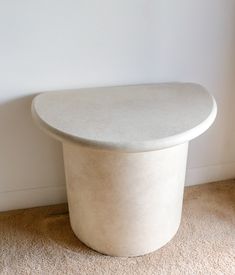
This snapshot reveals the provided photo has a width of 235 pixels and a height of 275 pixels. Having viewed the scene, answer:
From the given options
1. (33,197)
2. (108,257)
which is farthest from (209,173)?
(33,197)

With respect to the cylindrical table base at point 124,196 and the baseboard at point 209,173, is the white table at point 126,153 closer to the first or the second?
the cylindrical table base at point 124,196

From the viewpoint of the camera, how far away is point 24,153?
5.48ft

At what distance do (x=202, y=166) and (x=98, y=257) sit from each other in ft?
2.23

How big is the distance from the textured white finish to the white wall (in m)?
0.09

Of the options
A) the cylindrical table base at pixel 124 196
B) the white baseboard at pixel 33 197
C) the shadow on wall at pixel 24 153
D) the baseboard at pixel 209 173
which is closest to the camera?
the cylindrical table base at pixel 124 196

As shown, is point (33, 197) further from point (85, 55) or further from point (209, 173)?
point (209, 173)

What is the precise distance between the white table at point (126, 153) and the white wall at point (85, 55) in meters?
0.09

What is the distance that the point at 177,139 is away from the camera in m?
1.21

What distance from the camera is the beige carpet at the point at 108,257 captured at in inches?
57.4

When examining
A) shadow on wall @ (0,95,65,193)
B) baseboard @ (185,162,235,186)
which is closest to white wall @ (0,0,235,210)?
shadow on wall @ (0,95,65,193)

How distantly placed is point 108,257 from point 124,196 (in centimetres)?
30

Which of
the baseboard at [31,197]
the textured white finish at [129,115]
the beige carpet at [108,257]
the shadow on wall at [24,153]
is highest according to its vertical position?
the textured white finish at [129,115]

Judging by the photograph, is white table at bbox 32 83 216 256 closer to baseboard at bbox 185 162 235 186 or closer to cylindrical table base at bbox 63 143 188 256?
cylindrical table base at bbox 63 143 188 256

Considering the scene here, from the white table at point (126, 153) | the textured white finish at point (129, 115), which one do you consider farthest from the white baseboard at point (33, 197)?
the textured white finish at point (129, 115)
